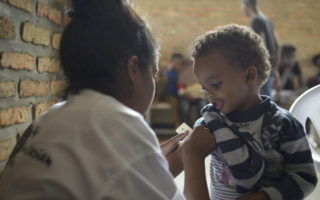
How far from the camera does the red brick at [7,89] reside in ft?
3.48

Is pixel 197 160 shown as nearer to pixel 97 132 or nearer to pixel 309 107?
pixel 97 132

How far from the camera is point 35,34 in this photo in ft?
4.18

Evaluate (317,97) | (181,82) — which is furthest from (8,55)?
(181,82)

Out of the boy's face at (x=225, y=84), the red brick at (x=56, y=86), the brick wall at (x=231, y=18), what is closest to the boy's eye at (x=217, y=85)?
the boy's face at (x=225, y=84)

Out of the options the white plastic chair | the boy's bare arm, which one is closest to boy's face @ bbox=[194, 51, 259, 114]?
the boy's bare arm

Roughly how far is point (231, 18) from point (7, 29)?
5.45 m

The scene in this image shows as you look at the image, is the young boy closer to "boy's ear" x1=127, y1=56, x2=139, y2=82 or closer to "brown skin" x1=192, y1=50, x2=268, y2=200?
"brown skin" x1=192, y1=50, x2=268, y2=200

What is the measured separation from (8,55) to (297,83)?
5.17m

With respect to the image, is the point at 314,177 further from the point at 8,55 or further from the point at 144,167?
the point at 8,55

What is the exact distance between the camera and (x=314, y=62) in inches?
231

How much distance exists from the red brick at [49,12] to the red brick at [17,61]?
0.67 feet

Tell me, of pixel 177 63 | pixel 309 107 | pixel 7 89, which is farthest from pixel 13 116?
pixel 177 63

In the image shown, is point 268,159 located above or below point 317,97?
below

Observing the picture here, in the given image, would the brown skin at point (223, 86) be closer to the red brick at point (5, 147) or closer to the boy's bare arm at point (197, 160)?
the boy's bare arm at point (197, 160)
